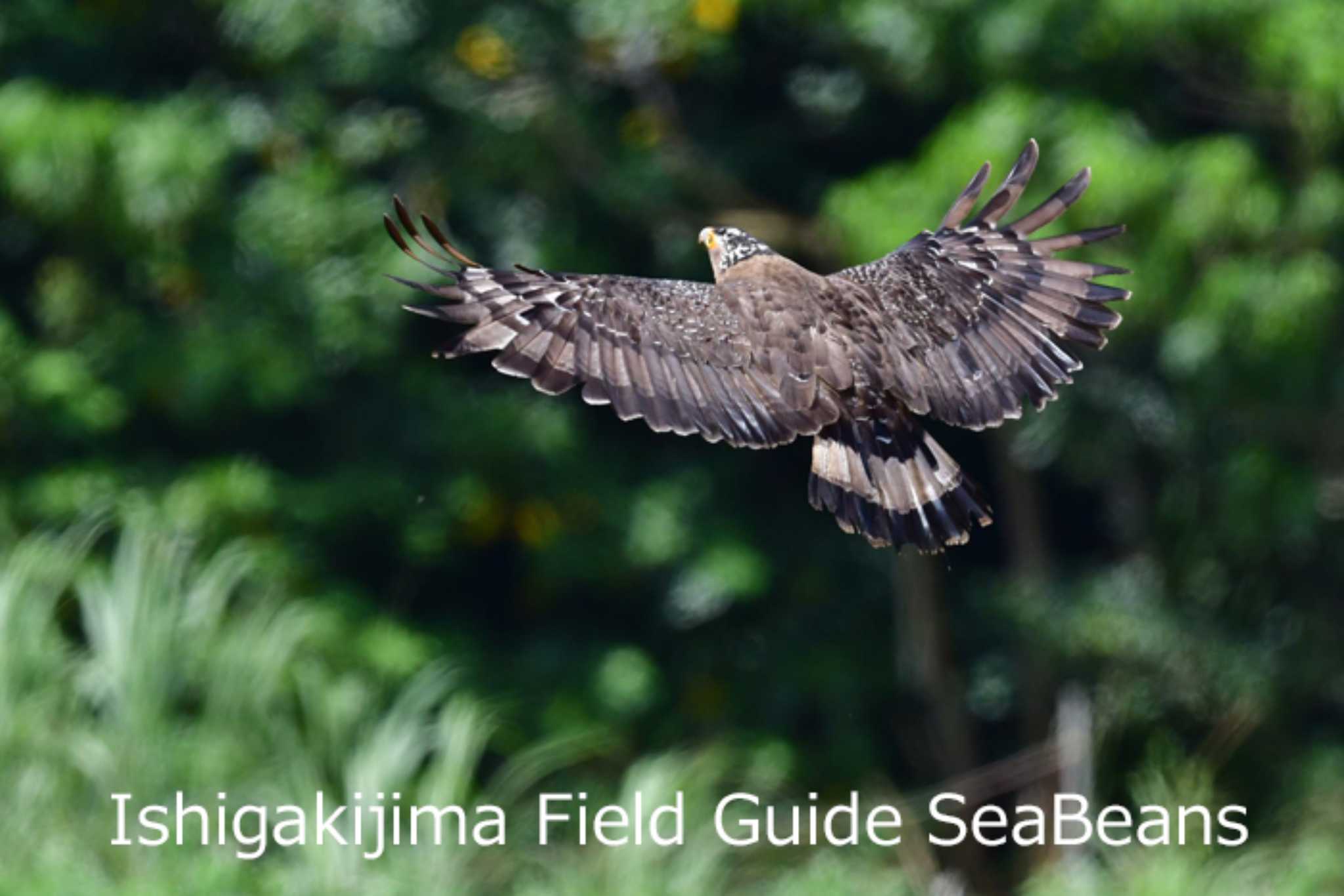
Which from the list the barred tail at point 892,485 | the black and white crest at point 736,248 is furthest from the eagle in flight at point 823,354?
the black and white crest at point 736,248

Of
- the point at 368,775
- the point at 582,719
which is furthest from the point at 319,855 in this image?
the point at 582,719

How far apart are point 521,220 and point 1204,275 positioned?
2.56m

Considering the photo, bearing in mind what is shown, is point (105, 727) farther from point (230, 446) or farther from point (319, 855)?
point (230, 446)

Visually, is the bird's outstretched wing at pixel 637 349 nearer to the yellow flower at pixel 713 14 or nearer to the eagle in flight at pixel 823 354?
the eagle in flight at pixel 823 354

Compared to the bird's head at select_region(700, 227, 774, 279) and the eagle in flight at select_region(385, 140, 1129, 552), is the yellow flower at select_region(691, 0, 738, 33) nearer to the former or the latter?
the bird's head at select_region(700, 227, 774, 279)

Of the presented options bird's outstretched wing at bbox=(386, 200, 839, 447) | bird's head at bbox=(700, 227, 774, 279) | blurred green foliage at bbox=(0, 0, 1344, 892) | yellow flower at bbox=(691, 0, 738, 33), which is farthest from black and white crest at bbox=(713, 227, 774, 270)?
yellow flower at bbox=(691, 0, 738, 33)

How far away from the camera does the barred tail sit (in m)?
4.43

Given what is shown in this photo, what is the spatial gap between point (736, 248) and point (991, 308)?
597mm

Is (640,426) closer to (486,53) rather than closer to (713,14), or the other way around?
(486,53)

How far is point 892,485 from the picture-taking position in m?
4.51

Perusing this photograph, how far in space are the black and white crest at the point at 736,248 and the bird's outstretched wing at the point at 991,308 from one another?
27cm

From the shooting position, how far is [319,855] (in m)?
6.32

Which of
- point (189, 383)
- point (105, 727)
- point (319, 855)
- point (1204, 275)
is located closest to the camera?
point (319, 855)

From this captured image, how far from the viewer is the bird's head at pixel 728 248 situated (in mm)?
5043
